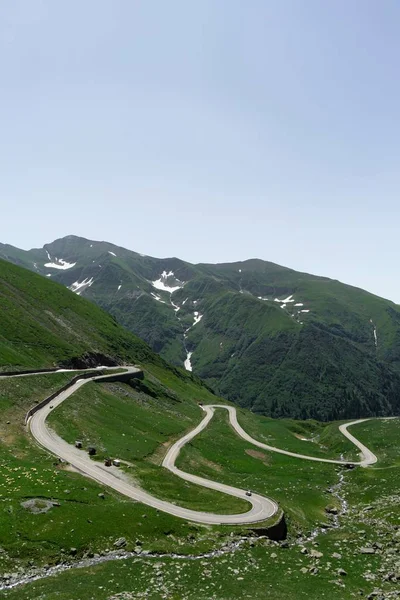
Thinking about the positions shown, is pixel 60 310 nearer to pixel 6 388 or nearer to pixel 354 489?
pixel 6 388

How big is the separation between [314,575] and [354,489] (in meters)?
44.8

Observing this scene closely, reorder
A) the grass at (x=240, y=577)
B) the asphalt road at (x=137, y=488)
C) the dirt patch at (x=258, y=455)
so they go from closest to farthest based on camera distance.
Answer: the grass at (x=240, y=577) → the asphalt road at (x=137, y=488) → the dirt patch at (x=258, y=455)

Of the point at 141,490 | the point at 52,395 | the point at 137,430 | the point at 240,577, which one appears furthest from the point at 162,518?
the point at 52,395

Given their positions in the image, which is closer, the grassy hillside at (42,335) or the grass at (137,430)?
the grass at (137,430)

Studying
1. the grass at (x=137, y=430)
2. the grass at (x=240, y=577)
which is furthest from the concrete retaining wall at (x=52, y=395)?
the grass at (x=240, y=577)

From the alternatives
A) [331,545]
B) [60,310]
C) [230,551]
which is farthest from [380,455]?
[60,310]

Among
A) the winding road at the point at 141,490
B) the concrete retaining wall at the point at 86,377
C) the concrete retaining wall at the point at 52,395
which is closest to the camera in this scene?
the winding road at the point at 141,490

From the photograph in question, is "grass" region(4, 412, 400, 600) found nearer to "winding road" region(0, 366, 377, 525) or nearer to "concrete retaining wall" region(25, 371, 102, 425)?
"winding road" region(0, 366, 377, 525)

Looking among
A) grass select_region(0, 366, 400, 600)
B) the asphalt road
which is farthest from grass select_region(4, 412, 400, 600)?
the asphalt road

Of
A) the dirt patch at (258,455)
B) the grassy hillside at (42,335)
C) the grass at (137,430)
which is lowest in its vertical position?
the dirt patch at (258,455)

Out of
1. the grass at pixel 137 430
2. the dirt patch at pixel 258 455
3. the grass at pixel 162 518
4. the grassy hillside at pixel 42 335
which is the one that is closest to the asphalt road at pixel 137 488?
the grass at pixel 137 430

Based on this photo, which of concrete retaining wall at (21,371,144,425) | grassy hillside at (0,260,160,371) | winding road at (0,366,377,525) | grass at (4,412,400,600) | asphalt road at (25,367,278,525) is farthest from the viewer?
grassy hillside at (0,260,160,371)

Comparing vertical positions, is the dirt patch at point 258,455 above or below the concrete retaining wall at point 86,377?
below

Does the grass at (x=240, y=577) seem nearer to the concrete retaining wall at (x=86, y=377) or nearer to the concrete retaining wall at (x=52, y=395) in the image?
the concrete retaining wall at (x=86, y=377)
